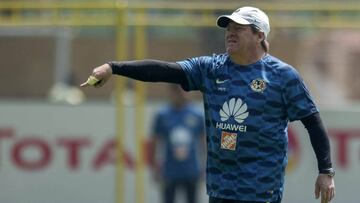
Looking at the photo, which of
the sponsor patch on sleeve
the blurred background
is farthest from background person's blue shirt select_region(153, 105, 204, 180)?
the sponsor patch on sleeve

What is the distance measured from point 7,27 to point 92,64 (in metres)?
0.98

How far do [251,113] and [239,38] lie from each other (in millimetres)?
443

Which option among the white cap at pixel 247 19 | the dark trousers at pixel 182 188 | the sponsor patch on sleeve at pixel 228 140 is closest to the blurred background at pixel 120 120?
the dark trousers at pixel 182 188

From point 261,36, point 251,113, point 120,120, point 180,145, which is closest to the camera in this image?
point 251,113

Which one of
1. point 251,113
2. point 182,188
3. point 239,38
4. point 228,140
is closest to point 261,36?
point 239,38

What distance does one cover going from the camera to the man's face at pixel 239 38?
20.0 feet

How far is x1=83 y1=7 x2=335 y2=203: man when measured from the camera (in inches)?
241

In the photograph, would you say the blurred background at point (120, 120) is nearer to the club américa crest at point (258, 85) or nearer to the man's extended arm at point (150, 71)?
the man's extended arm at point (150, 71)

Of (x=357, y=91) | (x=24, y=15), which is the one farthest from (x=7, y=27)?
(x=357, y=91)

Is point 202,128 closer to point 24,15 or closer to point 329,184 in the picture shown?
point 24,15

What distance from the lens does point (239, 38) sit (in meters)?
6.15

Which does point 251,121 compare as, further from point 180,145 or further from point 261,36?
point 180,145

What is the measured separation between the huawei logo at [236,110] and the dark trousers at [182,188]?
169 inches

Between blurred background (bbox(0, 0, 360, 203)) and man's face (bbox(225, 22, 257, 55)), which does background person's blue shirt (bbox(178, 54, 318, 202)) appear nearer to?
man's face (bbox(225, 22, 257, 55))
